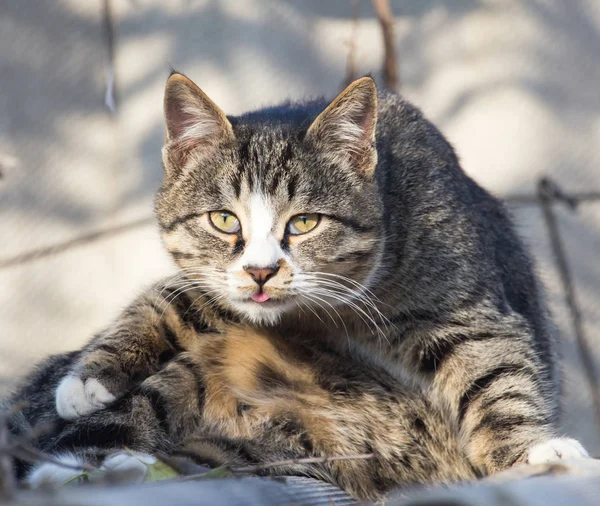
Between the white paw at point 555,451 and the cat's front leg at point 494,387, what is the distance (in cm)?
4

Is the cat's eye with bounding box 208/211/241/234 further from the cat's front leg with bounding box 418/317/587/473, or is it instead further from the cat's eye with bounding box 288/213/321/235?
the cat's front leg with bounding box 418/317/587/473

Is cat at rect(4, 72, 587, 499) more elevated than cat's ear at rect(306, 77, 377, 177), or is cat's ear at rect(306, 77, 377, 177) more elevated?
cat's ear at rect(306, 77, 377, 177)

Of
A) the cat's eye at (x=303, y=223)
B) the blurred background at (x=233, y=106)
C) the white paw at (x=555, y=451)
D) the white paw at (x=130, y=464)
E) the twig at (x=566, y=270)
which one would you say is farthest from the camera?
the twig at (x=566, y=270)

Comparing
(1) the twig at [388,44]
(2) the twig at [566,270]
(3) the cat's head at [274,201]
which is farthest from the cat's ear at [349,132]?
(2) the twig at [566,270]

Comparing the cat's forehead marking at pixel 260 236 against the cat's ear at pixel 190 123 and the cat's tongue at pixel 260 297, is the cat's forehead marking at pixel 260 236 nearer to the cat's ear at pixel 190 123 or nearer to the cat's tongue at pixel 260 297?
the cat's tongue at pixel 260 297

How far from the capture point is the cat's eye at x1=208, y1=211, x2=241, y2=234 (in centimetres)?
236

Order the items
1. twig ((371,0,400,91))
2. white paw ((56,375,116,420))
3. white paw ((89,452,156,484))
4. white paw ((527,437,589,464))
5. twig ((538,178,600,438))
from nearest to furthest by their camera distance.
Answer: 1. white paw ((89,452,156,484))
2. white paw ((527,437,589,464))
3. white paw ((56,375,116,420))
4. twig ((371,0,400,91))
5. twig ((538,178,600,438))

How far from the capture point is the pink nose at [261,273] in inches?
85.3

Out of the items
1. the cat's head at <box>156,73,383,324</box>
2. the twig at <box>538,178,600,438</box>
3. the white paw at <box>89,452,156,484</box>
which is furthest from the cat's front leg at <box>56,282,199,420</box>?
the twig at <box>538,178,600,438</box>

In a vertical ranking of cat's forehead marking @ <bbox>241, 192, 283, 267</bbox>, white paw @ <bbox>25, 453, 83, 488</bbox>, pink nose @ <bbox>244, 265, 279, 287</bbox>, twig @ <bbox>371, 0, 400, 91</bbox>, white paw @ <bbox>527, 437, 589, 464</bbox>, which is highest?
twig @ <bbox>371, 0, 400, 91</bbox>

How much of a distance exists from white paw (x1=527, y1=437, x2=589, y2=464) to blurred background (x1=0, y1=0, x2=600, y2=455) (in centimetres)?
193

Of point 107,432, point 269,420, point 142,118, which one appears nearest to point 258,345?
point 269,420

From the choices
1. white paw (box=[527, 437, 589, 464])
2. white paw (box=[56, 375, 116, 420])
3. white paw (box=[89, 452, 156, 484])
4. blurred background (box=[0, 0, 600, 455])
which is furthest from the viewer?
blurred background (box=[0, 0, 600, 455])

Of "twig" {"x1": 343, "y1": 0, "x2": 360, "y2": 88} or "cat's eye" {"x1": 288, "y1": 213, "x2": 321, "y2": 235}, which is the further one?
"twig" {"x1": 343, "y1": 0, "x2": 360, "y2": 88}
